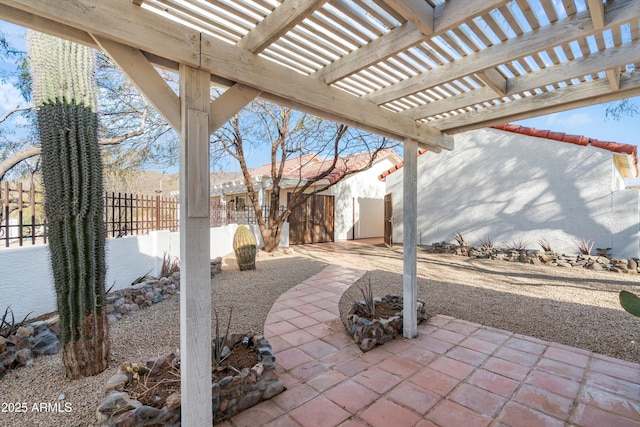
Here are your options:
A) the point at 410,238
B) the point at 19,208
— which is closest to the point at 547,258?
the point at 410,238

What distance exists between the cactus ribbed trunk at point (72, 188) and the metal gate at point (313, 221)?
9.45 metres

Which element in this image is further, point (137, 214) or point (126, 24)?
point (137, 214)

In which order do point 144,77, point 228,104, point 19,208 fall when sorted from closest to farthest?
point 144,77 → point 228,104 → point 19,208

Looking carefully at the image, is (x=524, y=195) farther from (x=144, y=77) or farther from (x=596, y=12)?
(x=144, y=77)

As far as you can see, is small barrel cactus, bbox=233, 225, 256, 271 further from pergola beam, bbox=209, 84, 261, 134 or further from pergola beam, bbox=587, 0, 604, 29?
pergola beam, bbox=587, 0, 604, 29

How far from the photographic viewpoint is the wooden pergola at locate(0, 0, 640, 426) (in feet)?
5.12

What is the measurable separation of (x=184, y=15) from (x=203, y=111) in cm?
55

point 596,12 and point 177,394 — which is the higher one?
point 596,12

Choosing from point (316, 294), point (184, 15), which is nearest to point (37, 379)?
point (184, 15)

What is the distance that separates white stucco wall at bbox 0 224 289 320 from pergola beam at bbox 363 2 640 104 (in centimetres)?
328

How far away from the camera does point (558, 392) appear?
2.42m

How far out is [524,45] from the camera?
198 centimetres

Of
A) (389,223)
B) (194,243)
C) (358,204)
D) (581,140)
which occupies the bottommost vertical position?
(389,223)

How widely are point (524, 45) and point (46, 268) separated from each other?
17.8ft
